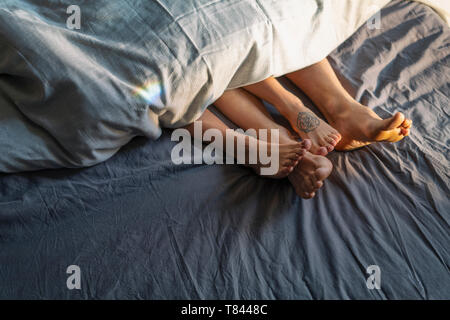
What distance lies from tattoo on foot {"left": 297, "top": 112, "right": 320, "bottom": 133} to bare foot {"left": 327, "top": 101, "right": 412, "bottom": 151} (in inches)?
2.3

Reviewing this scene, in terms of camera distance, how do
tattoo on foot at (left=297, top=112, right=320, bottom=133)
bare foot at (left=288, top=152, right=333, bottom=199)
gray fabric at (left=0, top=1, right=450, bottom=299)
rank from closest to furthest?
1. gray fabric at (left=0, top=1, right=450, bottom=299)
2. bare foot at (left=288, top=152, right=333, bottom=199)
3. tattoo on foot at (left=297, top=112, right=320, bottom=133)

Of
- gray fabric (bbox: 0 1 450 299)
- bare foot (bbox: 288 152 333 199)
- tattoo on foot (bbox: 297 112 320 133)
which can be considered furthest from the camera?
tattoo on foot (bbox: 297 112 320 133)

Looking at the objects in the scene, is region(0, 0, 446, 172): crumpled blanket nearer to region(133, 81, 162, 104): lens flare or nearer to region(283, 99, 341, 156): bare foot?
region(133, 81, 162, 104): lens flare

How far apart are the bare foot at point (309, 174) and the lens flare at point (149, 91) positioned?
1.07ft

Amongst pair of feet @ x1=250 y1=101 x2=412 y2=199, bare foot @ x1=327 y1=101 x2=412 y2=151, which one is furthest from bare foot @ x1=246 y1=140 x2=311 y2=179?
bare foot @ x1=327 y1=101 x2=412 y2=151

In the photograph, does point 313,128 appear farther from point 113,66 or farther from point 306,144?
point 113,66

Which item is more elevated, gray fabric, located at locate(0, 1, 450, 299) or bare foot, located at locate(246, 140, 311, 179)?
bare foot, located at locate(246, 140, 311, 179)

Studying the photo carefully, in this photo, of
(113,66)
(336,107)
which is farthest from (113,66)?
(336,107)

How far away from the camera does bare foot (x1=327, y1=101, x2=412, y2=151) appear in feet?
2.76

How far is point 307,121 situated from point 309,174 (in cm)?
18

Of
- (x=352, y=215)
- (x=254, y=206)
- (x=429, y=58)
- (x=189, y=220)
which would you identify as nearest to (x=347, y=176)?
(x=352, y=215)

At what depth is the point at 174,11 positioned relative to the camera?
2.69 feet

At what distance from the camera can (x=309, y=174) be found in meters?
0.80

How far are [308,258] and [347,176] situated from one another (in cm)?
23
